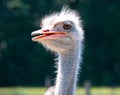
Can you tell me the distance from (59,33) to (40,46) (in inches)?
1194

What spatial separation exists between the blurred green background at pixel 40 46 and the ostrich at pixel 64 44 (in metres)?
29.4

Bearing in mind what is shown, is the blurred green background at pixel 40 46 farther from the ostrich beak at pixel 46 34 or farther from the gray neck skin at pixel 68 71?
the ostrich beak at pixel 46 34

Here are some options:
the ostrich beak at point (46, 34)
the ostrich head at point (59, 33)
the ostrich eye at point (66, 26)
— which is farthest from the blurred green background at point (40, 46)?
the ostrich beak at point (46, 34)

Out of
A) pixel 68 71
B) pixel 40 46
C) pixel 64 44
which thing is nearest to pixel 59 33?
pixel 64 44

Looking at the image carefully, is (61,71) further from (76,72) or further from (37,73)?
(37,73)

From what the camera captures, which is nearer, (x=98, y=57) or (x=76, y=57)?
(x=76, y=57)

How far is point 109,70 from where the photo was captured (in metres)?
40.3

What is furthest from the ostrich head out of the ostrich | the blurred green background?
the blurred green background

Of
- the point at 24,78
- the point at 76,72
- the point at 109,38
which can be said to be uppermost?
the point at 109,38

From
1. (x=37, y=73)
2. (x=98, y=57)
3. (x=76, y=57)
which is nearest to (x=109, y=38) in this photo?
(x=98, y=57)

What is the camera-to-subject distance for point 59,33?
6867 millimetres

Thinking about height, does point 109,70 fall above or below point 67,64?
above

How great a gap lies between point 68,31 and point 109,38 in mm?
34511

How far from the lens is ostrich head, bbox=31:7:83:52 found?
6.76 meters
